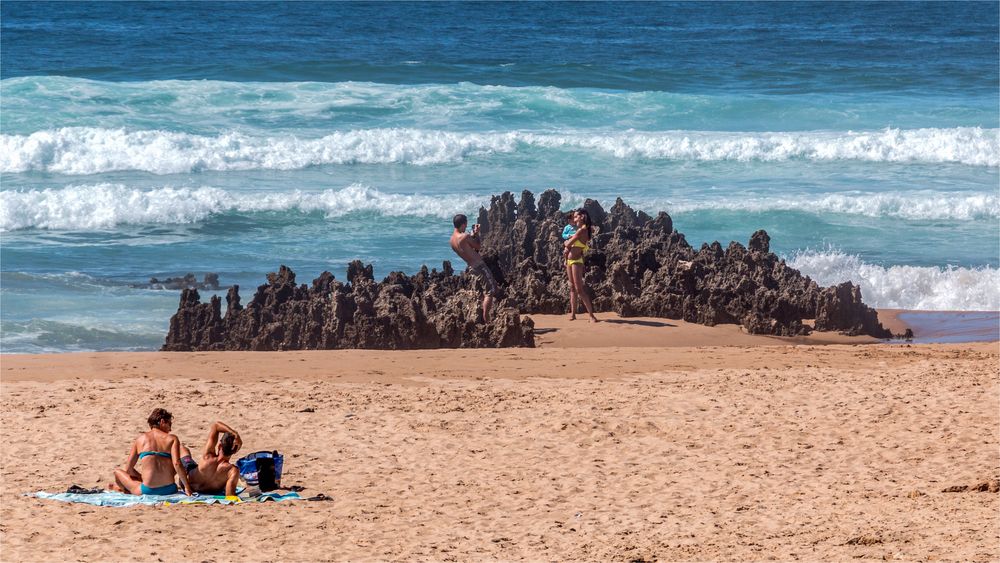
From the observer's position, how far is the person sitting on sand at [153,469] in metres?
8.88

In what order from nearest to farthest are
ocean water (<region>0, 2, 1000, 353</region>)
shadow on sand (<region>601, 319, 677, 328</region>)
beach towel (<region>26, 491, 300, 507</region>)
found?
beach towel (<region>26, 491, 300, 507</region>), shadow on sand (<region>601, 319, 677, 328</region>), ocean water (<region>0, 2, 1000, 353</region>)

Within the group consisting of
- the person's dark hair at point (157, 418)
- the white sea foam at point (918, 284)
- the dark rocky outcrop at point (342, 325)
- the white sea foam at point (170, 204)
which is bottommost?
the person's dark hair at point (157, 418)

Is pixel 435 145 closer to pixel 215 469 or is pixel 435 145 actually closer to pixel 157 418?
pixel 157 418

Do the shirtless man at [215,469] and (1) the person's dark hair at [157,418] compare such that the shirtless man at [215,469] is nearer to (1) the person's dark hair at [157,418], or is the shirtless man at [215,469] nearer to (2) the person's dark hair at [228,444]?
(2) the person's dark hair at [228,444]

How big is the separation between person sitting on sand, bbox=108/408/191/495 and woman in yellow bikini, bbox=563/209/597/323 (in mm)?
6750

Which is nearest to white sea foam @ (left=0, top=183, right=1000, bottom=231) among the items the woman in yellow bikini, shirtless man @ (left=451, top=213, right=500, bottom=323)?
the woman in yellow bikini

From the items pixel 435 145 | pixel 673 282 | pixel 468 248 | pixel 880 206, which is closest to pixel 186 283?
pixel 468 248

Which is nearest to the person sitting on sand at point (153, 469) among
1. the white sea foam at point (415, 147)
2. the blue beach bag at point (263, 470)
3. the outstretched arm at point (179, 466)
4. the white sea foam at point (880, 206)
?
the outstretched arm at point (179, 466)

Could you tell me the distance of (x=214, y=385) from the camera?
11.9 m

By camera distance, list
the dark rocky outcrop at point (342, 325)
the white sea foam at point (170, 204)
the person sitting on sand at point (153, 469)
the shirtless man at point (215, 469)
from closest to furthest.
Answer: the person sitting on sand at point (153, 469) < the shirtless man at point (215, 469) < the dark rocky outcrop at point (342, 325) < the white sea foam at point (170, 204)

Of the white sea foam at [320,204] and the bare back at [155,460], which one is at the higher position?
the white sea foam at [320,204]

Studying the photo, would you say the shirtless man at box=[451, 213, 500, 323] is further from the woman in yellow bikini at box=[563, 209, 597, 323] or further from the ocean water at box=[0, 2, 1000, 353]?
the ocean water at box=[0, 2, 1000, 353]

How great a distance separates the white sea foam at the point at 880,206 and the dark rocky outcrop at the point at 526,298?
18.5ft

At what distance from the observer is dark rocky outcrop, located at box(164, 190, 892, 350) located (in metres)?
14.1
